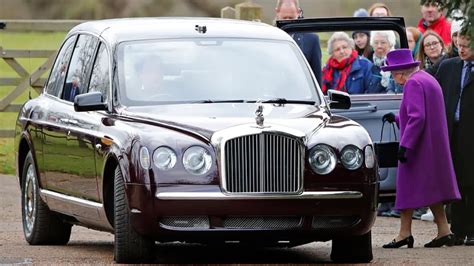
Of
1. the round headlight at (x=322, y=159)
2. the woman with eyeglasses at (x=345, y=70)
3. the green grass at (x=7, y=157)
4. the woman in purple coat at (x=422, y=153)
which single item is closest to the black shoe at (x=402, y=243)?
the woman in purple coat at (x=422, y=153)

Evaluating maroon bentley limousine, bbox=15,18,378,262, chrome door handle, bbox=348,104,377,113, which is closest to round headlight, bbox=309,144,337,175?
maroon bentley limousine, bbox=15,18,378,262

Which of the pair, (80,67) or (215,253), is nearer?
(215,253)

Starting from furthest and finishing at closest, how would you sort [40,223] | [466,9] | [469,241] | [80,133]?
1. [469,241]
2. [40,223]
3. [80,133]
4. [466,9]

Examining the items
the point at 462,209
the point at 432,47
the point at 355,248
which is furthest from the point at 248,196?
the point at 432,47

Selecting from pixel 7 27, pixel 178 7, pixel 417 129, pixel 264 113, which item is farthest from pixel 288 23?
pixel 7 27

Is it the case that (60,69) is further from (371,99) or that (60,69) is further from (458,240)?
(458,240)

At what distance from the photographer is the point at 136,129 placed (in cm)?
1254

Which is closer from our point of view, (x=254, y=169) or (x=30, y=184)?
(x=254, y=169)

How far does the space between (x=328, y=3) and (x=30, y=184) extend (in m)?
12.3

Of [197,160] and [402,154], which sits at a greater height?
[197,160]

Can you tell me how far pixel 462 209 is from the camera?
1539 centimetres

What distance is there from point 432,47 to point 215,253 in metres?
5.09

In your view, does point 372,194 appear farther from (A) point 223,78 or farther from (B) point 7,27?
(B) point 7,27

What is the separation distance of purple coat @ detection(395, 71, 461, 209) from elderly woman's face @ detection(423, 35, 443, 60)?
3371mm
